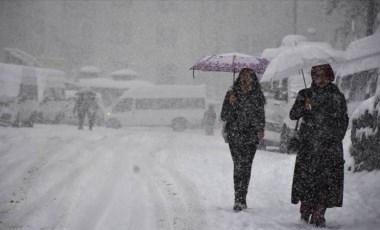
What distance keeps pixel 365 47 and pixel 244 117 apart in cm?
857

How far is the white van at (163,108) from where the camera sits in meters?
22.6

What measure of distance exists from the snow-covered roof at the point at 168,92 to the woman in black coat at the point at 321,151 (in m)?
17.3

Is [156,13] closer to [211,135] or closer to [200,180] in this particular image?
[211,135]

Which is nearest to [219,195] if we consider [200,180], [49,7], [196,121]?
[200,180]

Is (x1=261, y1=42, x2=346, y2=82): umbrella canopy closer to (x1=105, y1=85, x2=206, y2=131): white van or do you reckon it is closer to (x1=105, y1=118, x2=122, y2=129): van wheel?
(x1=105, y1=85, x2=206, y2=131): white van

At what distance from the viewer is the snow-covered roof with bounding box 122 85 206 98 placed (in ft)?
74.6

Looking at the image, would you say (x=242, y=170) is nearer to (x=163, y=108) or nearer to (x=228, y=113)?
(x=228, y=113)

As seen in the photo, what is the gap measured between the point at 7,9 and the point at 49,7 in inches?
164

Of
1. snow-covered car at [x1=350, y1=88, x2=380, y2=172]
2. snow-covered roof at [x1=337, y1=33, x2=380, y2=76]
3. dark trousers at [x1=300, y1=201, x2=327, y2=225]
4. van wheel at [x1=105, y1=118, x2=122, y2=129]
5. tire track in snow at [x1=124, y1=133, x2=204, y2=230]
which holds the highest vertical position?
snow-covered roof at [x1=337, y1=33, x2=380, y2=76]

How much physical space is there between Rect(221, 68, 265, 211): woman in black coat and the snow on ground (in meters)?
0.42

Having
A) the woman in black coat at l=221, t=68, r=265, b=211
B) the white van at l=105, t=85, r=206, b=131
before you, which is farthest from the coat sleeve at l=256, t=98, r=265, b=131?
the white van at l=105, t=85, r=206, b=131

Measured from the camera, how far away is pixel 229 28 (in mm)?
41906

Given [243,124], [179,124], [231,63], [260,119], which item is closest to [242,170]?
[243,124]

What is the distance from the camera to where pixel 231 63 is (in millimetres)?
8117
